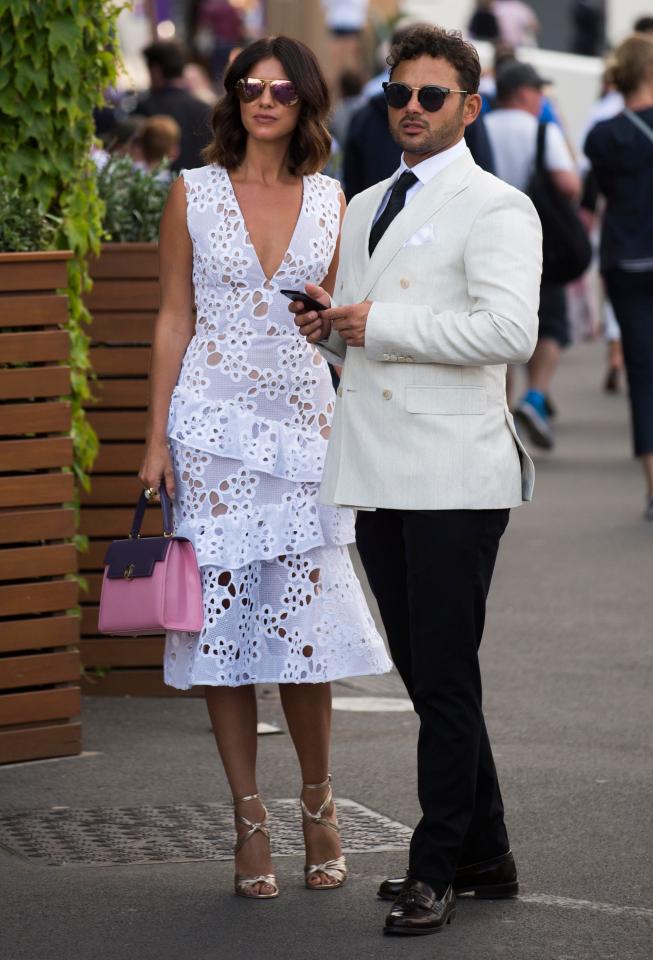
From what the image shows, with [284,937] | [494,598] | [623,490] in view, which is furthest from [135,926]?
[623,490]

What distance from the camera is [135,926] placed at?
185 inches

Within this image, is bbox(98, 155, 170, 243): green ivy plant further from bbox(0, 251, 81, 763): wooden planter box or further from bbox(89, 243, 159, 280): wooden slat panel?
bbox(0, 251, 81, 763): wooden planter box

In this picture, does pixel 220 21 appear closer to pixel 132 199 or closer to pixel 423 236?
pixel 132 199

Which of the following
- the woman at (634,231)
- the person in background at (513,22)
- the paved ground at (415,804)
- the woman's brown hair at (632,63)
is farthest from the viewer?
the person in background at (513,22)

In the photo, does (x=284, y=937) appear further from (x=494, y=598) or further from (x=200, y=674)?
(x=494, y=598)

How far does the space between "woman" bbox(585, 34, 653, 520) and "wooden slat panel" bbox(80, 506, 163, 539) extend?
4040mm

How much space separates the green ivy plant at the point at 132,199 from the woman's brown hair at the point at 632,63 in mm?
3946

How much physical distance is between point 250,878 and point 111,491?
231 centimetres

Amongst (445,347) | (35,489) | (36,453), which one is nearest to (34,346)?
(36,453)

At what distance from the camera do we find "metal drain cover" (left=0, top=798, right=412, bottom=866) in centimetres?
527

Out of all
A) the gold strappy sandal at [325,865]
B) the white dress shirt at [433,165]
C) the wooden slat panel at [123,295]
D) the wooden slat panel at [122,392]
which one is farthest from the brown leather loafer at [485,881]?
the wooden slat panel at [123,295]

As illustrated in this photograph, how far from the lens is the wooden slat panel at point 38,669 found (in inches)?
240

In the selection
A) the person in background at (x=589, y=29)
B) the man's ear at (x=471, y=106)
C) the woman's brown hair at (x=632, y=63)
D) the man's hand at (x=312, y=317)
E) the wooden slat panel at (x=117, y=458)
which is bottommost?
the wooden slat panel at (x=117, y=458)

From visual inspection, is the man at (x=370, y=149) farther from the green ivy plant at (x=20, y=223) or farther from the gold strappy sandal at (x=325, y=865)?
the gold strappy sandal at (x=325, y=865)
